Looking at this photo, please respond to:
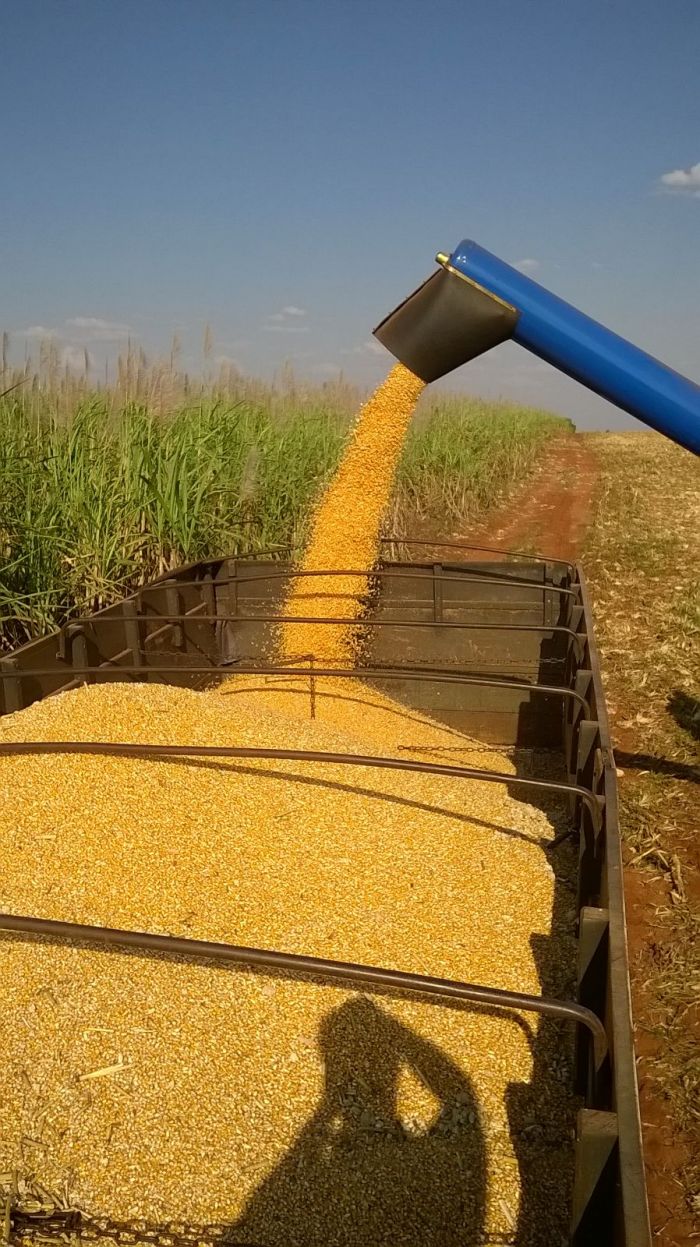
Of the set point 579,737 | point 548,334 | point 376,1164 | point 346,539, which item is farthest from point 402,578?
point 376,1164

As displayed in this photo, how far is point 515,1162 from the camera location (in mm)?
1384

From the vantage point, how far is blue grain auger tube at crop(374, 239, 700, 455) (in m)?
1.49

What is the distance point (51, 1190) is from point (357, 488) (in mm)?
2583

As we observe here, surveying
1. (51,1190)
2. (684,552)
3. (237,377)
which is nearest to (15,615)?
(51,1190)

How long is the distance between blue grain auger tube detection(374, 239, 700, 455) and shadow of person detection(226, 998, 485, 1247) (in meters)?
1.21

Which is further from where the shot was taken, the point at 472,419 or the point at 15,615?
the point at 472,419

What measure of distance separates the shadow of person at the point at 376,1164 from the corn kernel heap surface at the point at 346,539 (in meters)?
2.09

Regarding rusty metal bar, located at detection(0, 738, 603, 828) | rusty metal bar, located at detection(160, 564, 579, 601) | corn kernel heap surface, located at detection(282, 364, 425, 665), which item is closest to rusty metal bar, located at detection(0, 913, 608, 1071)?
rusty metal bar, located at detection(0, 738, 603, 828)

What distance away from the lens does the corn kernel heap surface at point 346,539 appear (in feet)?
10.5

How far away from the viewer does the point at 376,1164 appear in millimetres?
1375

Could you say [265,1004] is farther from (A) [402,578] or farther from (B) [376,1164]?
(A) [402,578]

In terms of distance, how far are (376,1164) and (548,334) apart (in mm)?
1430

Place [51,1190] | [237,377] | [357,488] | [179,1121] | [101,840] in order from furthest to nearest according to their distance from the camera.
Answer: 1. [237,377]
2. [357,488]
3. [101,840]
4. [179,1121]
5. [51,1190]

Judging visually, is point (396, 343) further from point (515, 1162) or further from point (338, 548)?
point (338, 548)
